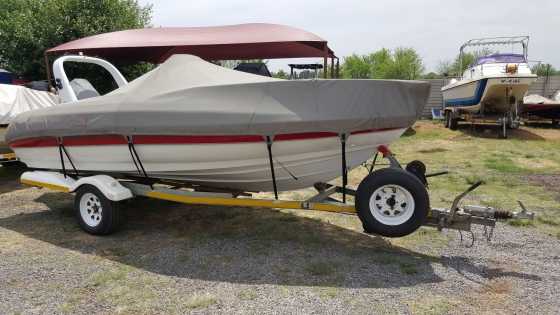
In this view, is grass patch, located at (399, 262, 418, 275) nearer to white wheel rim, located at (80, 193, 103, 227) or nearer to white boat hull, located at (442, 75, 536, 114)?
white wheel rim, located at (80, 193, 103, 227)

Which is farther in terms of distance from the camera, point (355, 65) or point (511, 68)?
point (355, 65)

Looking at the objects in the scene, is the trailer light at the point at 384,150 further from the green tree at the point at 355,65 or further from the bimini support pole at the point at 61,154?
the green tree at the point at 355,65

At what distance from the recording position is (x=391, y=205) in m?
3.58

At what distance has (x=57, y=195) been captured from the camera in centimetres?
636

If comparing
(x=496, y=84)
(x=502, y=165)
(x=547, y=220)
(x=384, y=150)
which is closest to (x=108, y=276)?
(x=384, y=150)

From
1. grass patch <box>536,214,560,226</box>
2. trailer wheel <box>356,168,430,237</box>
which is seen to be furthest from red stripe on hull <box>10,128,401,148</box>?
grass patch <box>536,214,560,226</box>

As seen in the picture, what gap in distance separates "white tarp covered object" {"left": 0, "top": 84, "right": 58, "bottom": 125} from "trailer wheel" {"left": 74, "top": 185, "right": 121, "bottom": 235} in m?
3.01

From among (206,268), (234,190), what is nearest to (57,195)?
(234,190)

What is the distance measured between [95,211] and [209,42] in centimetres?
669

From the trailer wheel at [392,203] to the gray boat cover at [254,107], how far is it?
0.48 meters

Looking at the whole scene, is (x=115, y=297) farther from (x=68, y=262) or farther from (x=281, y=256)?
(x=281, y=256)

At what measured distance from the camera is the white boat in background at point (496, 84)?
480 inches

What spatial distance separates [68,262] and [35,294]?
61 cm

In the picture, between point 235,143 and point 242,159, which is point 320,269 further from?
point 235,143
